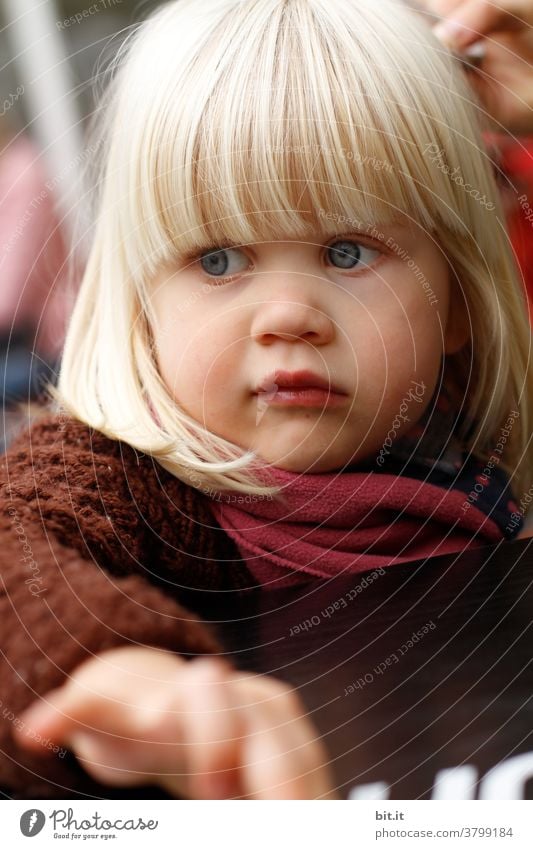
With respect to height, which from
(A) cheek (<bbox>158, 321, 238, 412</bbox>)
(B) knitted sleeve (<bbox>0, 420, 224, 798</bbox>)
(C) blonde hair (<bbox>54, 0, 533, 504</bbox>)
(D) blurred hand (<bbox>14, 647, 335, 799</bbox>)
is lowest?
(D) blurred hand (<bbox>14, 647, 335, 799</bbox>)

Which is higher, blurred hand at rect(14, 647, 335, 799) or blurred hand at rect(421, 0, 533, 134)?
blurred hand at rect(421, 0, 533, 134)

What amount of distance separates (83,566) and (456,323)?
0.20 metres

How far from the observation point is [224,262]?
0.37m

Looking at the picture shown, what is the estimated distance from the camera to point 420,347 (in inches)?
15.7

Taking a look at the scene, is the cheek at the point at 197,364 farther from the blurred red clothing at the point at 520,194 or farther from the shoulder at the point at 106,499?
the blurred red clothing at the point at 520,194

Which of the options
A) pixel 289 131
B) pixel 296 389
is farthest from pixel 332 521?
pixel 289 131

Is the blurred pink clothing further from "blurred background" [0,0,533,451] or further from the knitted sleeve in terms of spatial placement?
the knitted sleeve

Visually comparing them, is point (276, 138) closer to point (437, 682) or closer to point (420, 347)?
point (420, 347)

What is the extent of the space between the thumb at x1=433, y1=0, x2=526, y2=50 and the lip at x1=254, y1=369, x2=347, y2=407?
0.55ft

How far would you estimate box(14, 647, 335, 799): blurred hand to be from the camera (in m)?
0.34

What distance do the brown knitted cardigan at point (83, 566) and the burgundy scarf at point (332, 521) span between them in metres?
0.01
